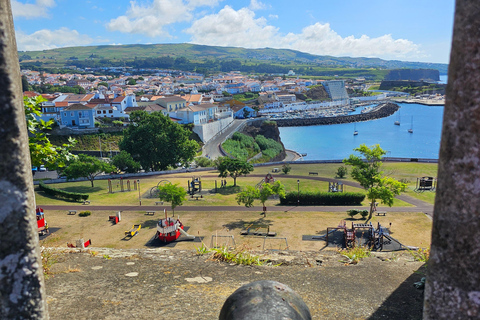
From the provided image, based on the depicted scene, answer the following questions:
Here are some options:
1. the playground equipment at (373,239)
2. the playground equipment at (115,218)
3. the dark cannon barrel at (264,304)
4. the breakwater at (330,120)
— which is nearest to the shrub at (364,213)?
the playground equipment at (373,239)

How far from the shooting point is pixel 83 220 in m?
21.2

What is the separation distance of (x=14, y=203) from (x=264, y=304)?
2.39 meters

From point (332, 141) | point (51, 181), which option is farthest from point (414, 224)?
point (332, 141)

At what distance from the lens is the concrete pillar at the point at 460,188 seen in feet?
7.43

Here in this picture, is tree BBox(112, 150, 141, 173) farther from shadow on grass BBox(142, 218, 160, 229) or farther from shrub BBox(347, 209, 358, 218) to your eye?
shrub BBox(347, 209, 358, 218)

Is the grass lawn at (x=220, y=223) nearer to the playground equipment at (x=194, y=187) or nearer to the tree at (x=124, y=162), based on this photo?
the playground equipment at (x=194, y=187)

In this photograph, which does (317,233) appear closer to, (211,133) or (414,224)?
(414,224)

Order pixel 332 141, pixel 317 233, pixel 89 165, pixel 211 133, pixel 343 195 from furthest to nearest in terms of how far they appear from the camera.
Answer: pixel 332 141 < pixel 211 133 < pixel 89 165 < pixel 343 195 < pixel 317 233

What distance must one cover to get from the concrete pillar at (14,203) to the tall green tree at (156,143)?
137ft

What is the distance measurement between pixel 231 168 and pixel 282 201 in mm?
8331

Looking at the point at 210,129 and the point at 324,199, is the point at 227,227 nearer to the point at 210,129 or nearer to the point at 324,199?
the point at 324,199

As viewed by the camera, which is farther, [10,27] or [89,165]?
[89,165]

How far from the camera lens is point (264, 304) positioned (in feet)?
11.5

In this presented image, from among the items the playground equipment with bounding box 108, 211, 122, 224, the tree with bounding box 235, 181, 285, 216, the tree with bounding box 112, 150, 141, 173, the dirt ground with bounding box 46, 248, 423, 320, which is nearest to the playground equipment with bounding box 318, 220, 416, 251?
the tree with bounding box 235, 181, 285, 216
